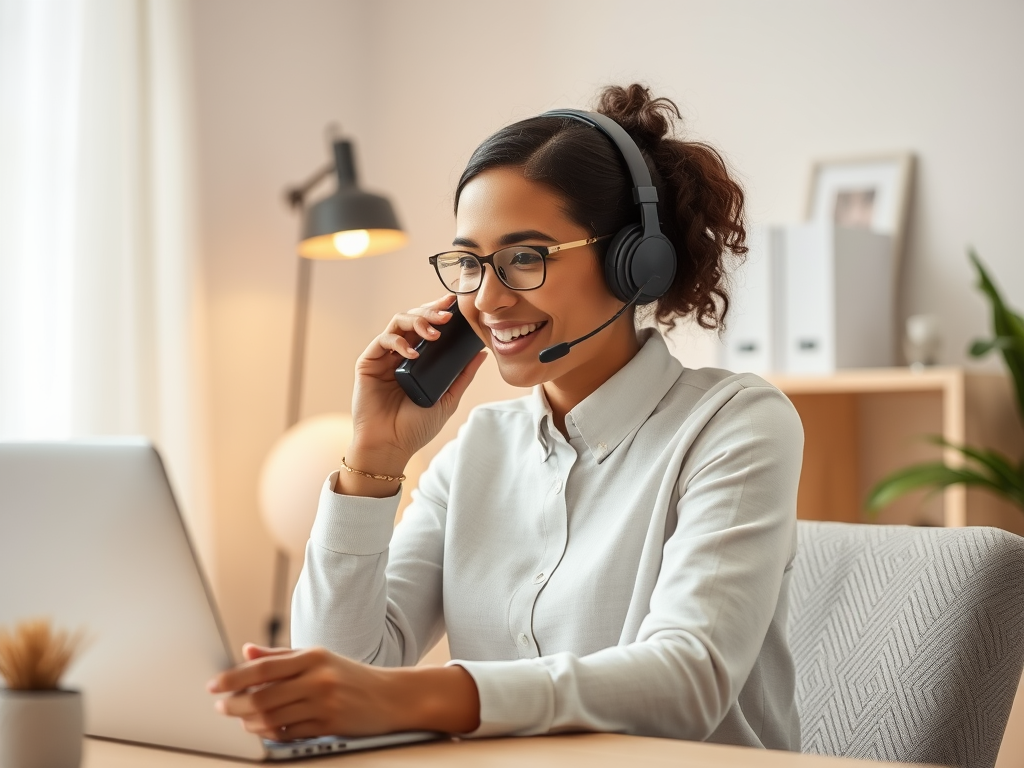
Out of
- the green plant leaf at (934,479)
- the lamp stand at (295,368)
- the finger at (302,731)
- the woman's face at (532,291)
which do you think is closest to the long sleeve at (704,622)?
the finger at (302,731)

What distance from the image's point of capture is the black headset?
1256mm

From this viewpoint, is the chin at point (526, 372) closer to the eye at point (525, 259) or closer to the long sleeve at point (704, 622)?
the eye at point (525, 259)

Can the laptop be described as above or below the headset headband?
below

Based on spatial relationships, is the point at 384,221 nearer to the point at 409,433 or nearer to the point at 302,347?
the point at 302,347

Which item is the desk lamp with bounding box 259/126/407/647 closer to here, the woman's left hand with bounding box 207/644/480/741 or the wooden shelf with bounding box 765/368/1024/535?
the wooden shelf with bounding box 765/368/1024/535

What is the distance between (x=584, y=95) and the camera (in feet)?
10.8

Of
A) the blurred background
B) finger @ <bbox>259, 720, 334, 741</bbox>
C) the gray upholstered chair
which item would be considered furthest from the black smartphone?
the blurred background

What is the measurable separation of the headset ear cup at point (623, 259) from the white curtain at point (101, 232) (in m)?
1.89

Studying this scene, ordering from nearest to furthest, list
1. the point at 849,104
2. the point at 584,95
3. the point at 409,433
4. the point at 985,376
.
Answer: the point at 409,433 → the point at 985,376 → the point at 849,104 → the point at 584,95

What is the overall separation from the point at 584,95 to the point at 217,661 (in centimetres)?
281

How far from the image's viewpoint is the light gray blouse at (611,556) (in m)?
0.93

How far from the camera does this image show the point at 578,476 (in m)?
1.28

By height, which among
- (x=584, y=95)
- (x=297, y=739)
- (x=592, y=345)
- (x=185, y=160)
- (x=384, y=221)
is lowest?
(x=297, y=739)

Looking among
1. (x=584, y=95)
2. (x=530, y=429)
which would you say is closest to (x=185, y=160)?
(x=584, y=95)
